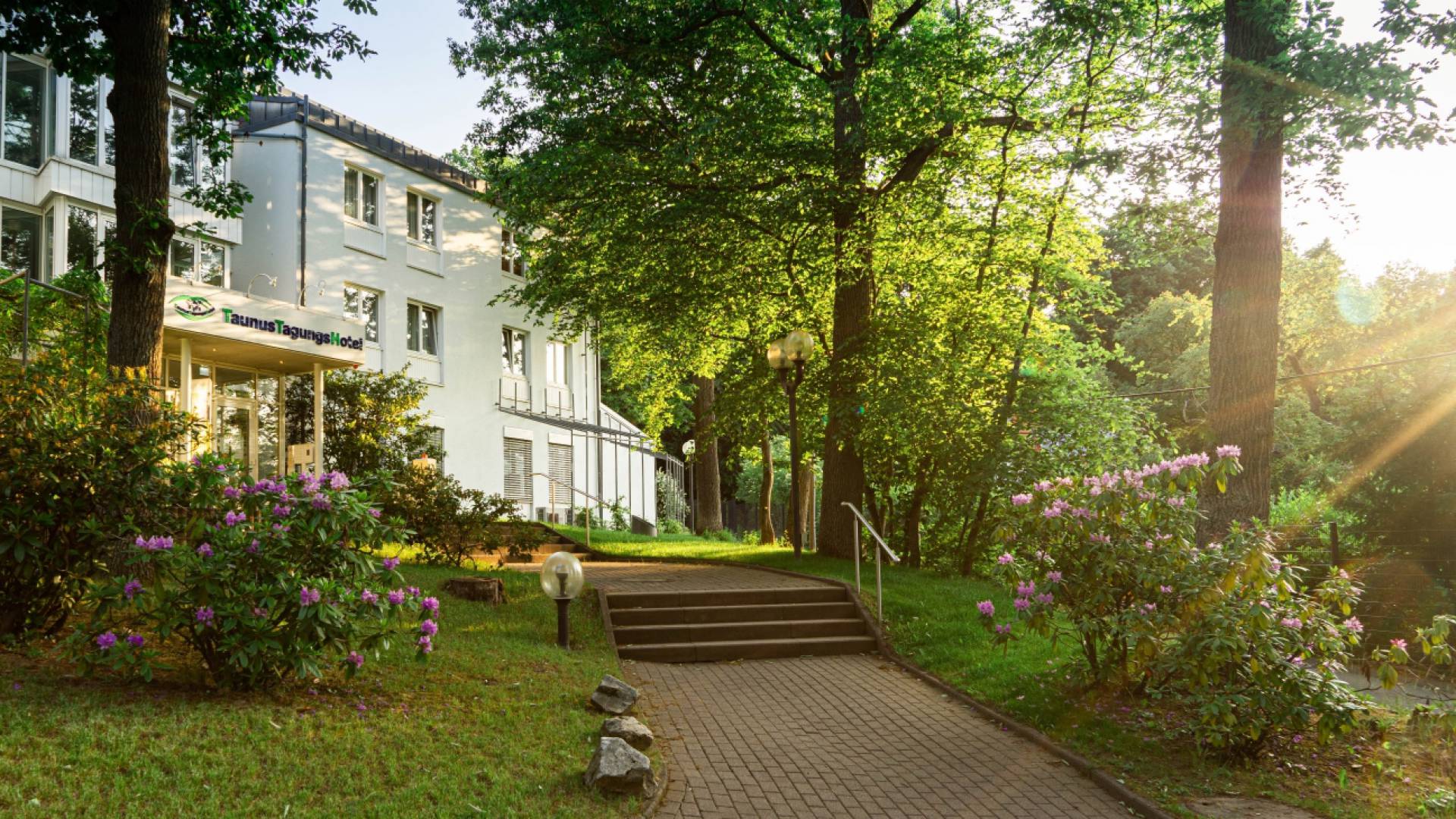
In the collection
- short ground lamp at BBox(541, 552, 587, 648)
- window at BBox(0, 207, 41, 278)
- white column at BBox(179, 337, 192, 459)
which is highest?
window at BBox(0, 207, 41, 278)

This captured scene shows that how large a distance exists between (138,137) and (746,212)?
9371 millimetres

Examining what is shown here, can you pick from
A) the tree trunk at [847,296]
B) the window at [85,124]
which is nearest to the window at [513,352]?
the window at [85,124]

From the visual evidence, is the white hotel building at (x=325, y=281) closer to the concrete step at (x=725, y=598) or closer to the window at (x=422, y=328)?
the window at (x=422, y=328)

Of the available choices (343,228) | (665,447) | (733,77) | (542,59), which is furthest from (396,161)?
(665,447)

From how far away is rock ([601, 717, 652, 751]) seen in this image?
707cm

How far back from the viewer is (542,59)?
1670 cm

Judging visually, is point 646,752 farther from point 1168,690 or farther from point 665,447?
point 665,447

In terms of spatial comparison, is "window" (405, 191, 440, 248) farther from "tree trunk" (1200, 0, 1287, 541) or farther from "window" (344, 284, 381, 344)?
"tree trunk" (1200, 0, 1287, 541)

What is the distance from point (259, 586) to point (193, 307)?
35.1ft

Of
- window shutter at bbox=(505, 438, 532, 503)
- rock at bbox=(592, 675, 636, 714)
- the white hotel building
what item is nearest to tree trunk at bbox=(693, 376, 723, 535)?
the white hotel building

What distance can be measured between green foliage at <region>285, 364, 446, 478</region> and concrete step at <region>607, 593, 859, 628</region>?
26.6 feet

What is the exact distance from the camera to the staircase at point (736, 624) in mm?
11680

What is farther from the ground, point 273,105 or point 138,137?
point 273,105

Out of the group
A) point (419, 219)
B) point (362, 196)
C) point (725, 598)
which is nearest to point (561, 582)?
point (725, 598)
